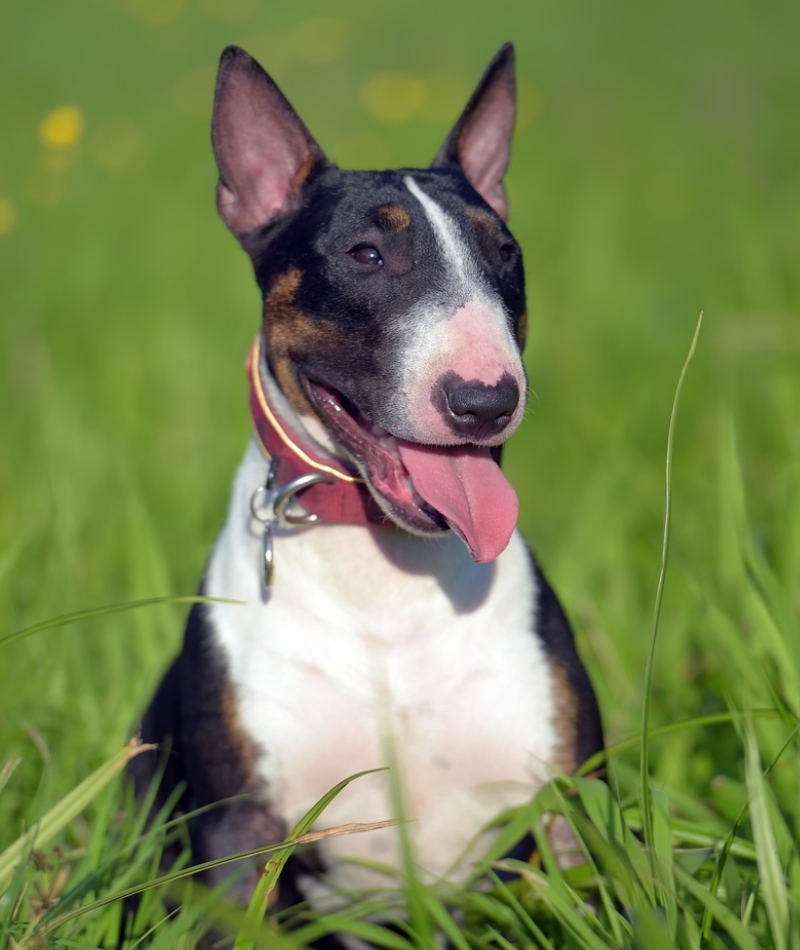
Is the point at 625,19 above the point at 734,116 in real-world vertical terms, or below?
above

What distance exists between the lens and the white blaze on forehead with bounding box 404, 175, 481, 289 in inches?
105

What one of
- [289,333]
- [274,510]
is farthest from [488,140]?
[274,510]

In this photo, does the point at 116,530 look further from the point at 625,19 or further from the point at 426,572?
the point at 625,19

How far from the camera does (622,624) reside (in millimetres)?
4137

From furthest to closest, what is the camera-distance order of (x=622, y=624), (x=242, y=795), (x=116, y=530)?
(x=116, y=530)
(x=622, y=624)
(x=242, y=795)

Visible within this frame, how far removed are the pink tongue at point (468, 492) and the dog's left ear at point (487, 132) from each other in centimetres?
77

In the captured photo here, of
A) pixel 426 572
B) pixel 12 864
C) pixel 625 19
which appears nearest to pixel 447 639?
pixel 426 572

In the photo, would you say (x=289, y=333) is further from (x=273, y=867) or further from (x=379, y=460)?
(x=273, y=867)

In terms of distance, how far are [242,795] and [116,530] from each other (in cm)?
217

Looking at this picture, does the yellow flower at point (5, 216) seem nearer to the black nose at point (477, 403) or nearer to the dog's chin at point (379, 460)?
the dog's chin at point (379, 460)

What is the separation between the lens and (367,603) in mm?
2832

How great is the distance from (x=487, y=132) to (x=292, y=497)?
1.08m

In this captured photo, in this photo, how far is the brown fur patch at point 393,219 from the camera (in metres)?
2.74

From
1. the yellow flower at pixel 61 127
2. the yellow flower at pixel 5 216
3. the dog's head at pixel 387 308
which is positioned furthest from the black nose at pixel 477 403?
the yellow flower at pixel 5 216
